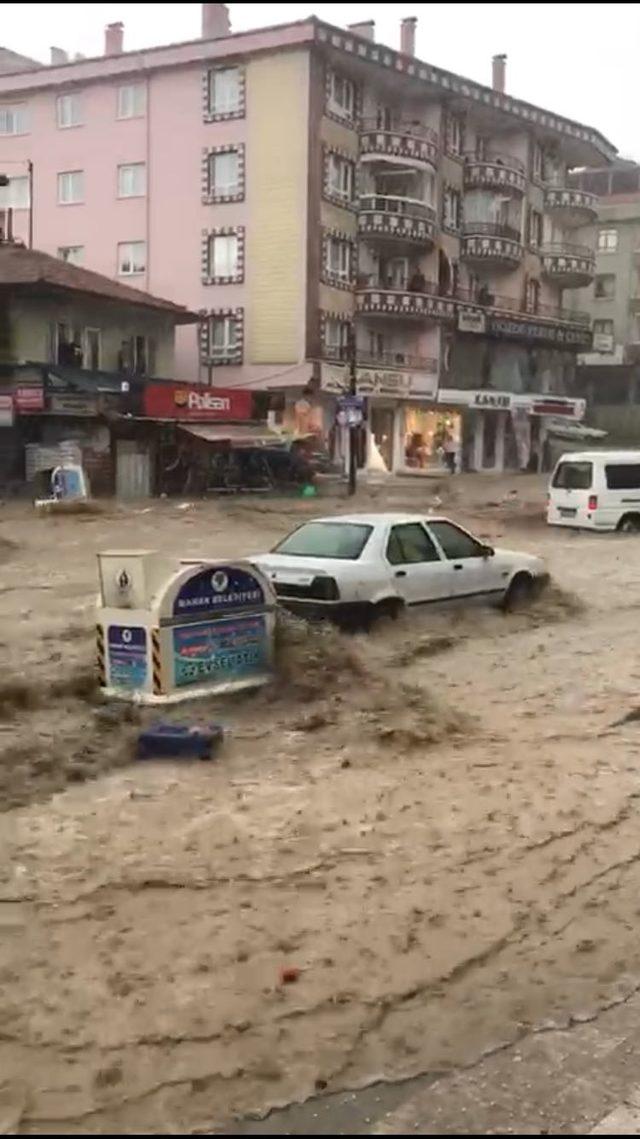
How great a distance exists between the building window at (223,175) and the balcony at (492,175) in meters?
11.7

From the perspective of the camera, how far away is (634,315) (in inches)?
2522

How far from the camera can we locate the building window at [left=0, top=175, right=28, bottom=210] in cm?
4506

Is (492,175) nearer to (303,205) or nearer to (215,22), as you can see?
(303,205)

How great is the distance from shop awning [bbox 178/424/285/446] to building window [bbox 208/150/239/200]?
1040 centimetres

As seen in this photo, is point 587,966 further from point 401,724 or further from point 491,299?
point 491,299

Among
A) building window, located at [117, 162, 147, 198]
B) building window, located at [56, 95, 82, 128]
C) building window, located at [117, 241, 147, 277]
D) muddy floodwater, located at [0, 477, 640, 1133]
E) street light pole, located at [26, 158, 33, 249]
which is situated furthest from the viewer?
building window, located at [56, 95, 82, 128]

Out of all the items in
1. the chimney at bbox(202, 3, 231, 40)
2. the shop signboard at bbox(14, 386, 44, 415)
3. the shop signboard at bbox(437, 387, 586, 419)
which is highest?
the chimney at bbox(202, 3, 231, 40)

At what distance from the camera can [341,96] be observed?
41.0 m

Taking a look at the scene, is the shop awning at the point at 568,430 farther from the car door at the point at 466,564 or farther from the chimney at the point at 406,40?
the car door at the point at 466,564

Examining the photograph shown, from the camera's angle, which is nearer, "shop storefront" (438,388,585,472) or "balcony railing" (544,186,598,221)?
"shop storefront" (438,388,585,472)

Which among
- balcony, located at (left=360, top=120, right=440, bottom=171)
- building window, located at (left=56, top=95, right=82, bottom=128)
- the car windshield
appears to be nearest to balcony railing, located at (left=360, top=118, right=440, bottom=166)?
balcony, located at (left=360, top=120, right=440, bottom=171)

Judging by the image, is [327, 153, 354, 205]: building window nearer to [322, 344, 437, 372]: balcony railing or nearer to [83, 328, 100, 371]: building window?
[322, 344, 437, 372]: balcony railing

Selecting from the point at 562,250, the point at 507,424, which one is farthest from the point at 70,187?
the point at 562,250

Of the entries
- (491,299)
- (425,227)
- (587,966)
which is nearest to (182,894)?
(587,966)
